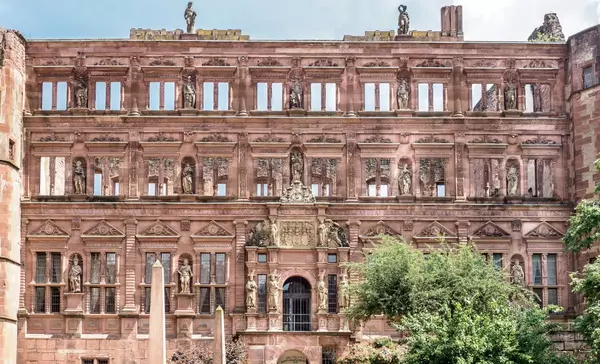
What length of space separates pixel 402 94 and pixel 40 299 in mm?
19602

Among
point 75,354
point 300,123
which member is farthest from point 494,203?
point 75,354

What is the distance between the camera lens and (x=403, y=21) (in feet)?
168

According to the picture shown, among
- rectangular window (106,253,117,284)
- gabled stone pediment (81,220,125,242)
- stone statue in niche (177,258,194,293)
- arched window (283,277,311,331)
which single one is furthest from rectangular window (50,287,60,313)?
arched window (283,277,311,331)

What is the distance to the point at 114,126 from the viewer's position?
49344 millimetres

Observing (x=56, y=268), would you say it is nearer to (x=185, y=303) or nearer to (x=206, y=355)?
(x=185, y=303)

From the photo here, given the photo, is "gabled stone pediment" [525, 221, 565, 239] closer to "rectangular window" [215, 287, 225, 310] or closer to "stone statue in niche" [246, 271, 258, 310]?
"stone statue in niche" [246, 271, 258, 310]

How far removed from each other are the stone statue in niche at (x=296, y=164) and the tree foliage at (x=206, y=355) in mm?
8254

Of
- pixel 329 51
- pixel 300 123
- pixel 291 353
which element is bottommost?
pixel 291 353

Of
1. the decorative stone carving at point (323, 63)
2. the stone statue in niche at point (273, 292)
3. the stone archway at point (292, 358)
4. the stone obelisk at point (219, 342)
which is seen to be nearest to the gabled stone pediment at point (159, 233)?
the stone statue in niche at point (273, 292)

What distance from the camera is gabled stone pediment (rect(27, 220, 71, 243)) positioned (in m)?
48.3

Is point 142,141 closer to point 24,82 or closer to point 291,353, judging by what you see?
point 24,82

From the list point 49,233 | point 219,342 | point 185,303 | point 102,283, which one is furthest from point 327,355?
point 219,342

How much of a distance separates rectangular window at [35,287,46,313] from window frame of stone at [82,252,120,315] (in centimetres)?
189

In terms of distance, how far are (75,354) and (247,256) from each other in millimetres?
9030
